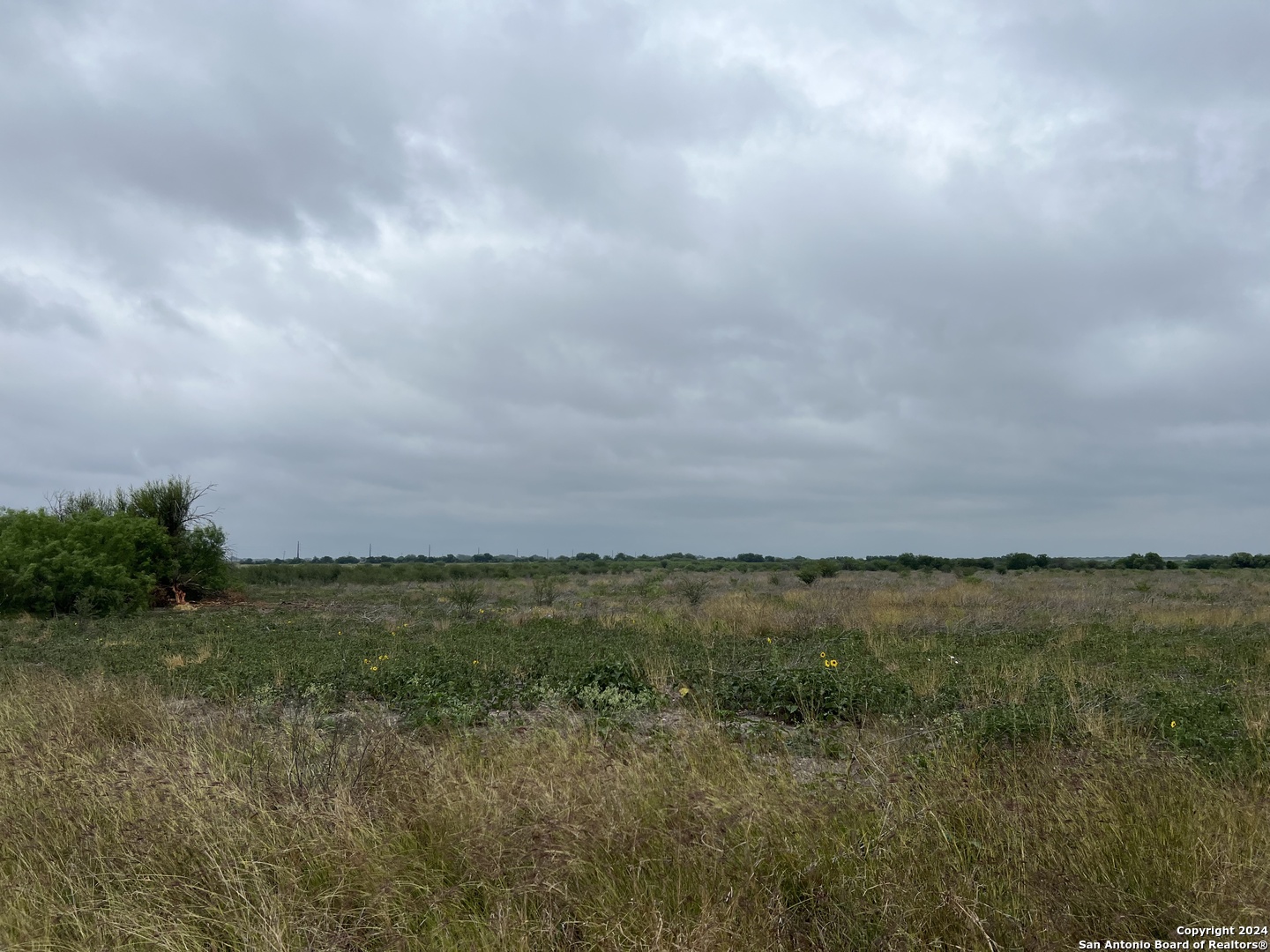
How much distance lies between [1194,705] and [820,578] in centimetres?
3305

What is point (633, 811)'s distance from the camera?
4.16 m

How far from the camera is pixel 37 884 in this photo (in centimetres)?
386

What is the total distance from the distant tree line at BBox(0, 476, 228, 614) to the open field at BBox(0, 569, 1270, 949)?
16.0 m

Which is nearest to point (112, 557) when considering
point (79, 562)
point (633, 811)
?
point (79, 562)

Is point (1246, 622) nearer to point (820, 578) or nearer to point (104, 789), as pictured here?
point (104, 789)

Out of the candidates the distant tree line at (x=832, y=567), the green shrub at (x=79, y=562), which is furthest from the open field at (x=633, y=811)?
the distant tree line at (x=832, y=567)

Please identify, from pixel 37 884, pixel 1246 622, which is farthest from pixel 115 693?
pixel 1246 622

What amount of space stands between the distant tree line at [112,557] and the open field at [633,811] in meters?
16.0

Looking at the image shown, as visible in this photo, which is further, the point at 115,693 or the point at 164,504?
the point at 164,504

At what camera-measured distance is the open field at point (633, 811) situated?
3359 mm

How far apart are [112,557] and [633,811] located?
86.0 ft

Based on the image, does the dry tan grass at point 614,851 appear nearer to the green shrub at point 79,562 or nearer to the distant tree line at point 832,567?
the green shrub at point 79,562

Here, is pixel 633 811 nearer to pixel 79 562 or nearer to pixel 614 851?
pixel 614 851

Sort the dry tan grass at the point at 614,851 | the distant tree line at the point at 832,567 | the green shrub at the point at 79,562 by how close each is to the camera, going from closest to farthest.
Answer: the dry tan grass at the point at 614,851 → the green shrub at the point at 79,562 → the distant tree line at the point at 832,567
